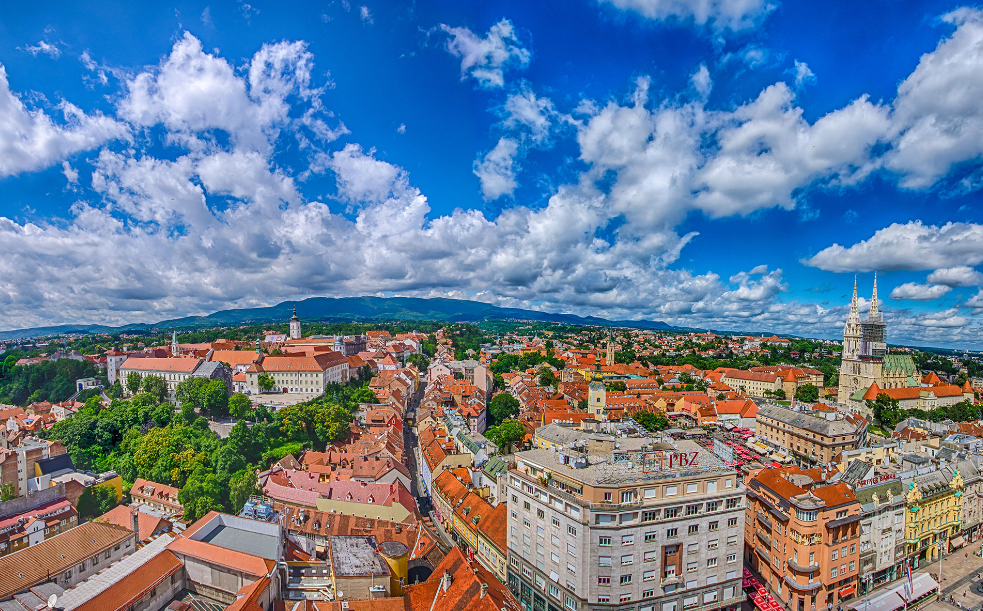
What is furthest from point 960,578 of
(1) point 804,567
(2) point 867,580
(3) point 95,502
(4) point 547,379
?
(3) point 95,502

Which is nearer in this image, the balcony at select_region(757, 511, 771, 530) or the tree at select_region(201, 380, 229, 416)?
the balcony at select_region(757, 511, 771, 530)

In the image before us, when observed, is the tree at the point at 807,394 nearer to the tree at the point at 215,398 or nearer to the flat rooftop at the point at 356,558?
the flat rooftop at the point at 356,558

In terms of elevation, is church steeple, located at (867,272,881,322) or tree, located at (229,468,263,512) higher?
church steeple, located at (867,272,881,322)

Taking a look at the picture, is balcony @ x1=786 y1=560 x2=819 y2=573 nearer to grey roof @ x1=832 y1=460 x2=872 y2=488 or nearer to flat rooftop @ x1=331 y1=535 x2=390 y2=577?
grey roof @ x1=832 y1=460 x2=872 y2=488

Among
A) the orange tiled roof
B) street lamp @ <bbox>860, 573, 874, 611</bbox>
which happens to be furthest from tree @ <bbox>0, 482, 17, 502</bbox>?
street lamp @ <bbox>860, 573, 874, 611</bbox>

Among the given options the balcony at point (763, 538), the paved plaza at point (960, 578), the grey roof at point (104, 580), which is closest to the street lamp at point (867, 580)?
the paved plaza at point (960, 578)

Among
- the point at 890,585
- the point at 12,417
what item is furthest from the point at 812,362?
the point at 12,417

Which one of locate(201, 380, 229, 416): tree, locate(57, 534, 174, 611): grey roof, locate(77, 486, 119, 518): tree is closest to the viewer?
locate(57, 534, 174, 611): grey roof
